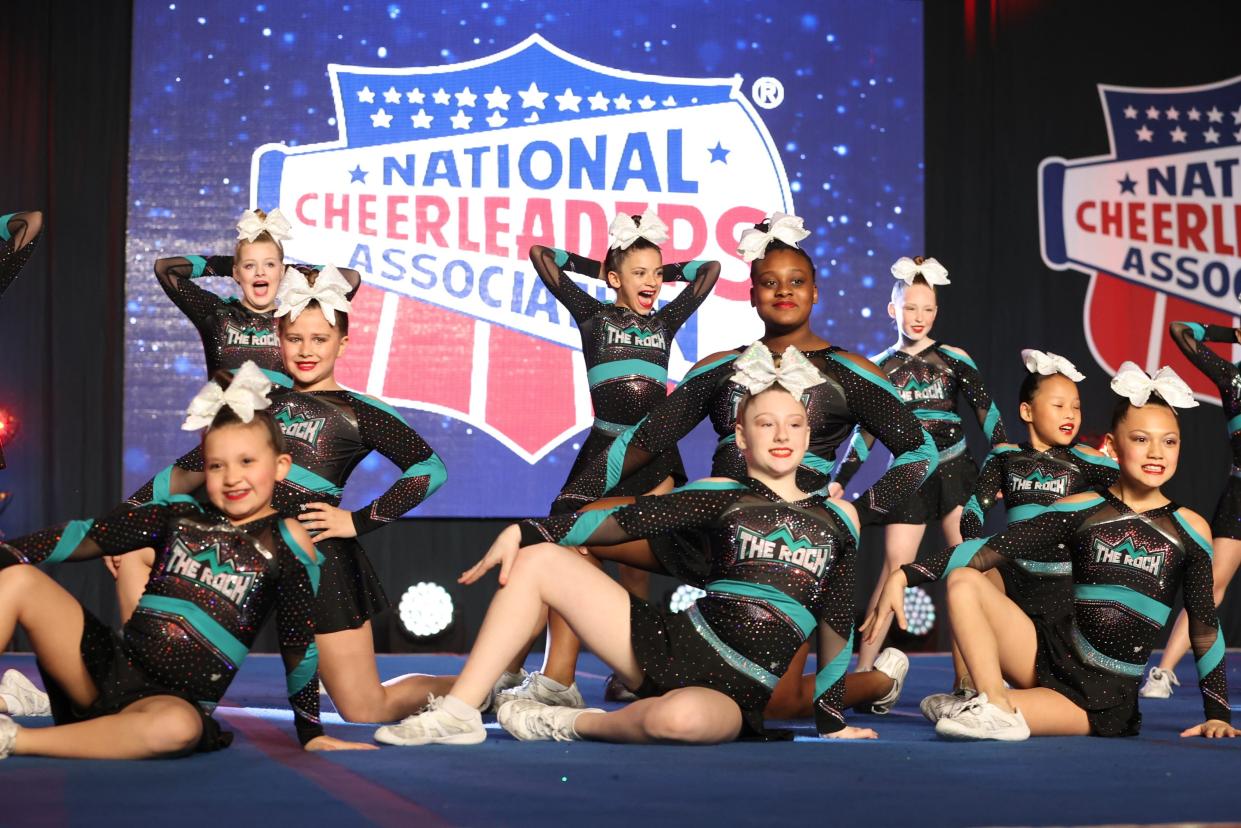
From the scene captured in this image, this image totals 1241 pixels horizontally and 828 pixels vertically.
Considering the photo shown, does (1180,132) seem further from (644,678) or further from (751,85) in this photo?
(644,678)

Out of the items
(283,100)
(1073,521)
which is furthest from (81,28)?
(1073,521)

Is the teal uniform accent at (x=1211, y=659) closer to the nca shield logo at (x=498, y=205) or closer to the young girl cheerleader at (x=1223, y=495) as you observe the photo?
the young girl cheerleader at (x=1223, y=495)

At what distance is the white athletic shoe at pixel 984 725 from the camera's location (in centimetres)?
389

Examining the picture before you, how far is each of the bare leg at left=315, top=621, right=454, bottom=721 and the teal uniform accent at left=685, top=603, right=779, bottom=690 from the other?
1.02 m

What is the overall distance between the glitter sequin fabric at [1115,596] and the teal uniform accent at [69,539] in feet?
6.79

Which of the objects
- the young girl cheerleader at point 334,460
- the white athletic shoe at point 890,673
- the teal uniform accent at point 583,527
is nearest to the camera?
the teal uniform accent at point 583,527

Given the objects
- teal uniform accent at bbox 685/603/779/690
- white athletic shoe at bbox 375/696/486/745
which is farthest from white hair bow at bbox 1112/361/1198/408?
white athletic shoe at bbox 375/696/486/745

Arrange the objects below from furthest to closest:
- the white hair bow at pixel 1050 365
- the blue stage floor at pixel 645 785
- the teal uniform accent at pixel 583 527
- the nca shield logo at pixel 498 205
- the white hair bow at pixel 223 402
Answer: the nca shield logo at pixel 498 205 < the white hair bow at pixel 1050 365 < the teal uniform accent at pixel 583 527 < the white hair bow at pixel 223 402 < the blue stage floor at pixel 645 785

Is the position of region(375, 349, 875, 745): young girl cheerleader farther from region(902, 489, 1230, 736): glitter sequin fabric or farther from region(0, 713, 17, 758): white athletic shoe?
region(0, 713, 17, 758): white athletic shoe

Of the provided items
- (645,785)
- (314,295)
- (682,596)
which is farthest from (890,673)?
(682,596)

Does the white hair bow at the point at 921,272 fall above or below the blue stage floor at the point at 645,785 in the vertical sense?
above

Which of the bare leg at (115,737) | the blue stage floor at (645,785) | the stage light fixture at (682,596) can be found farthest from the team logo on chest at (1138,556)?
the stage light fixture at (682,596)

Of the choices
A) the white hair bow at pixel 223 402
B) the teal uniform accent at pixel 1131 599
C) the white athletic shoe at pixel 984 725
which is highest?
the white hair bow at pixel 223 402

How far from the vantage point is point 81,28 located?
738cm
